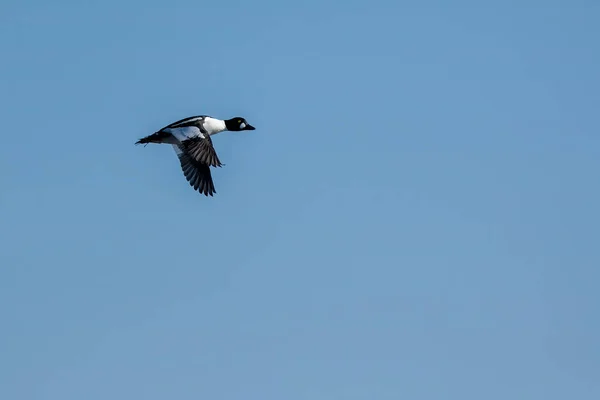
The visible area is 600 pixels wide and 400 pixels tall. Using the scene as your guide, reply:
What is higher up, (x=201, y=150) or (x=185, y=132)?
(x=185, y=132)

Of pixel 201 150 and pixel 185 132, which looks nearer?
pixel 201 150

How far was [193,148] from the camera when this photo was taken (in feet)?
216

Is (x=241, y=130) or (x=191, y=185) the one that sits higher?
(x=241, y=130)

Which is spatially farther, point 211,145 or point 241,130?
point 241,130

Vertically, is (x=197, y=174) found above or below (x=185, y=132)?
below

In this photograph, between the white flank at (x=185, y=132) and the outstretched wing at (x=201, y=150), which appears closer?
the outstretched wing at (x=201, y=150)

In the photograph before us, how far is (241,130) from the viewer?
232 feet

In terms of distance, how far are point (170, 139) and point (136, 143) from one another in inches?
55.3

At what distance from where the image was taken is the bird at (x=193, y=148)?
216 feet

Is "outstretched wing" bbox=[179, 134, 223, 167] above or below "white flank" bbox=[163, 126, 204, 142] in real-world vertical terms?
below

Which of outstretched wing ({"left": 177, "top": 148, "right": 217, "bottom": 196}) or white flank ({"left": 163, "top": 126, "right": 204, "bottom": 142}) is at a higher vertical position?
white flank ({"left": 163, "top": 126, "right": 204, "bottom": 142})

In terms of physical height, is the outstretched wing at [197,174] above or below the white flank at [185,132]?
below

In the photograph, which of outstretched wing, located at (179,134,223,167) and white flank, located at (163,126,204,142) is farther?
white flank, located at (163,126,204,142)

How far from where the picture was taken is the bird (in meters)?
65.8
